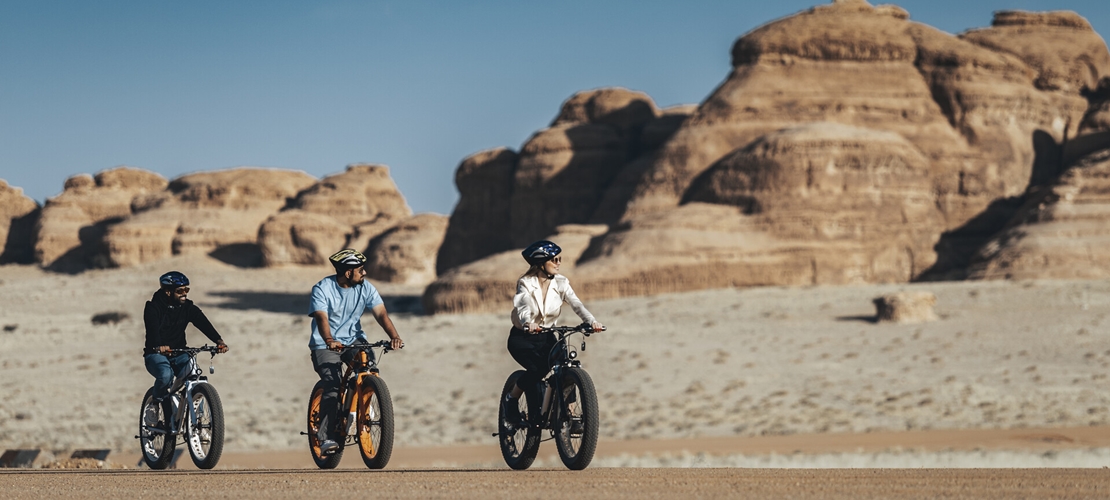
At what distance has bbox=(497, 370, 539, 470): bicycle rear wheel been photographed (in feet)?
32.0

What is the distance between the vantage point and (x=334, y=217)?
84.9m

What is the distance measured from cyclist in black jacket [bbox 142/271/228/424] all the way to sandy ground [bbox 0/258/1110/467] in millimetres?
7095

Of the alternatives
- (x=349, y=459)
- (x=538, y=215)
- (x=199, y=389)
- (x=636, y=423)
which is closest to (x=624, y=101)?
(x=538, y=215)

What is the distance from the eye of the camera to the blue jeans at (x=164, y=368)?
10.9 metres

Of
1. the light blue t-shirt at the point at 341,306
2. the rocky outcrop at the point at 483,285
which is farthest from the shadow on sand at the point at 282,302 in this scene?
the light blue t-shirt at the point at 341,306

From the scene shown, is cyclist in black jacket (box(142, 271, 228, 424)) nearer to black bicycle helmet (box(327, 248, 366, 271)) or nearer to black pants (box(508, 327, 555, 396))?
black bicycle helmet (box(327, 248, 366, 271))

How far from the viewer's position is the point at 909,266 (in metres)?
50.3

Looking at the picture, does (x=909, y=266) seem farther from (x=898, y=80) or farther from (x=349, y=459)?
(x=349, y=459)

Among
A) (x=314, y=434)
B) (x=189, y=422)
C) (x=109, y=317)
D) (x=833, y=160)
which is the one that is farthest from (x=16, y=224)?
(x=314, y=434)

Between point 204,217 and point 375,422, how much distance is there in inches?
2957

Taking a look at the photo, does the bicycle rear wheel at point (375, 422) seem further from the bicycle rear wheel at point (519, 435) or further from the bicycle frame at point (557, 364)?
the bicycle frame at point (557, 364)

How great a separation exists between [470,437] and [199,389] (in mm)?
13984

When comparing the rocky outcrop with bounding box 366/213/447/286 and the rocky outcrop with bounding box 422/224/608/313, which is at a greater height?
the rocky outcrop with bounding box 366/213/447/286

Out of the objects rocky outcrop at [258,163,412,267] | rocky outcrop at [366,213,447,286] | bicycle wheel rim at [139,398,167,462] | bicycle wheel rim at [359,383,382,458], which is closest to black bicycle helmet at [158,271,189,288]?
bicycle wheel rim at [139,398,167,462]
